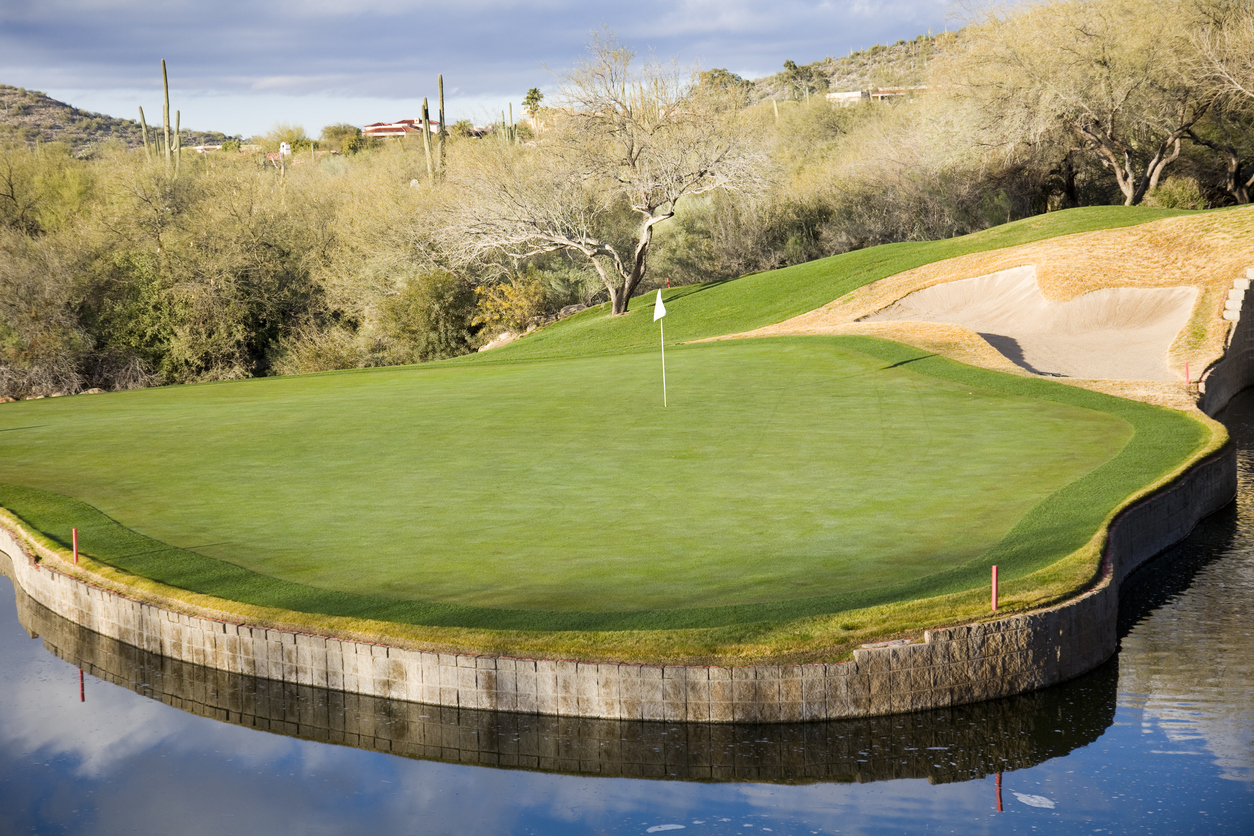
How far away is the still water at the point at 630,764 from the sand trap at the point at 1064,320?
552 inches

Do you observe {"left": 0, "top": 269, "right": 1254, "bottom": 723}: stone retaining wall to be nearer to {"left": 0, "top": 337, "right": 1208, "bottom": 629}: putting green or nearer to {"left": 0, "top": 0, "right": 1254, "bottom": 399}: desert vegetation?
{"left": 0, "top": 337, "right": 1208, "bottom": 629}: putting green

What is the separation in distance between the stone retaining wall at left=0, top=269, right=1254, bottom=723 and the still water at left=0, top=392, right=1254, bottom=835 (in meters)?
0.12

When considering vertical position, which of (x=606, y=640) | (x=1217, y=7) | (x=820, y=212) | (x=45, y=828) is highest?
(x=1217, y=7)

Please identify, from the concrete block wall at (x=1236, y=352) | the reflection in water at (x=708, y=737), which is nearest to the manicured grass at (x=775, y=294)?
the concrete block wall at (x=1236, y=352)

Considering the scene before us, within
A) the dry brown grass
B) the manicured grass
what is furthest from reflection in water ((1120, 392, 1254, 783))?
the manicured grass

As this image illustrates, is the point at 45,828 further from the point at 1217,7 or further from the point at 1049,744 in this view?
the point at 1217,7

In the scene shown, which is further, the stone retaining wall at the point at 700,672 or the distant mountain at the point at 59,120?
the distant mountain at the point at 59,120

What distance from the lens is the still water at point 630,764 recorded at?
6.20 meters

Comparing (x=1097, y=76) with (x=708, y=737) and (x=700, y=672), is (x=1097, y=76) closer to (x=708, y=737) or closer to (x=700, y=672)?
(x=700, y=672)

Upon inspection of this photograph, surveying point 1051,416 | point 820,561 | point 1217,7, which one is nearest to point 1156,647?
point 820,561

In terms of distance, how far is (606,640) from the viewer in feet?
23.6

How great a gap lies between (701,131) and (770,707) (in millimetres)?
29433

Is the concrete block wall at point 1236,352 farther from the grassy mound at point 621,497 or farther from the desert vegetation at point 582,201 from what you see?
the desert vegetation at point 582,201

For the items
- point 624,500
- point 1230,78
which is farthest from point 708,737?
point 1230,78
